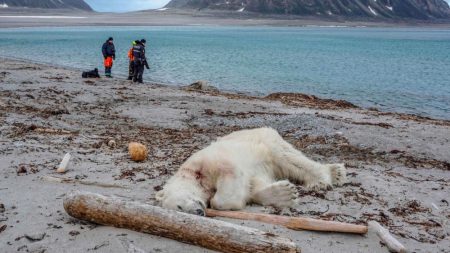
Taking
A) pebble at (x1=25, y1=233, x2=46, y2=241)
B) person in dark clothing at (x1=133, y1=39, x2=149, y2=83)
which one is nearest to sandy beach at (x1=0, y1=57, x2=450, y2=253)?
pebble at (x1=25, y1=233, x2=46, y2=241)

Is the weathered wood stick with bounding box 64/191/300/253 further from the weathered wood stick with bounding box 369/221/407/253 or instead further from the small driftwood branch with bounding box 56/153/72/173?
the small driftwood branch with bounding box 56/153/72/173

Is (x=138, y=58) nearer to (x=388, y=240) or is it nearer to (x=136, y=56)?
(x=136, y=56)

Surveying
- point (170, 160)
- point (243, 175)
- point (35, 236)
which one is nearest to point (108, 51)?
point (170, 160)

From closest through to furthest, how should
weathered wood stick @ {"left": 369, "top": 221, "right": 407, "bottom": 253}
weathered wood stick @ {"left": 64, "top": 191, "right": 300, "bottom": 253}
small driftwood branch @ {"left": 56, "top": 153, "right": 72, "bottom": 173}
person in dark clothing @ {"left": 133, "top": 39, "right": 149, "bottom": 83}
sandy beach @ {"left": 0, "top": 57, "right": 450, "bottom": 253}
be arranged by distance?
weathered wood stick @ {"left": 64, "top": 191, "right": 300, "bottom": 253} → weathered wood stick @ {"left": 369, "top": 221, "right": 407, "bottom": 253} → sandy beach @ {"left": 0, "top": 57, "right": 450, "bottom": 253} → small driftwood branch @ {"left": 56, "top": 153, "right": 72, "bottom": 173} → person in dark clothing @ {"left": 133, "top": 39, "right": 149, "bottom": 83}

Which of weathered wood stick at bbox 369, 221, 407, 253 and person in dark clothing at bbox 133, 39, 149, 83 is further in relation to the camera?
person in dark clothing at bbox 133, 39, 149, 83

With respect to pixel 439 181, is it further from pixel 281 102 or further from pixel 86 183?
pixel 281 102

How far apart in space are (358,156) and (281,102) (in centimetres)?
901

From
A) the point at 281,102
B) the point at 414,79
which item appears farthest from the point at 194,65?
the point at 281,102

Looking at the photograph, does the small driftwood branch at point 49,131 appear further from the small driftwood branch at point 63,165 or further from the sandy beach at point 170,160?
the small driftwood branch at point 63,165

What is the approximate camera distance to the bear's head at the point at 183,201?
450cm

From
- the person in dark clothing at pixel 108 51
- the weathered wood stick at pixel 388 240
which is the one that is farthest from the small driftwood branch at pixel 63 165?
the person in dark clothing at pixel 108 51

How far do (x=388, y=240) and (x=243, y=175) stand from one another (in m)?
1.75

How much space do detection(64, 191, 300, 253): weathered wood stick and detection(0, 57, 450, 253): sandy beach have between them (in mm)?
102

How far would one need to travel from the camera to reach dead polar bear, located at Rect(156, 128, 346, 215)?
503 centimetres
